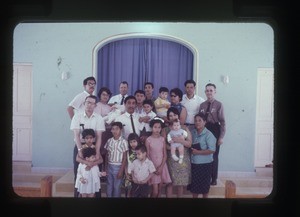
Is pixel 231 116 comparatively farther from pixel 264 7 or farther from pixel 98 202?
pixel 98 202

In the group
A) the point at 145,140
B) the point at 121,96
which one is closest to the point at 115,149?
the point at 145,140

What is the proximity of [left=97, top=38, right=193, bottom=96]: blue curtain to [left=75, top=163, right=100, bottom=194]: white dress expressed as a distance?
1.24ft

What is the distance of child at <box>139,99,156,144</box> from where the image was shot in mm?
1767

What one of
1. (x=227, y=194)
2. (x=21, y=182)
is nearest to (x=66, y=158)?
(x=21, y=182)

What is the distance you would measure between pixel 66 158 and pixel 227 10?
937 mm

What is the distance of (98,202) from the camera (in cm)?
158

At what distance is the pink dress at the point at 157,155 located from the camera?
1728mm

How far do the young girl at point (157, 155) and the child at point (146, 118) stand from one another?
0.07ft

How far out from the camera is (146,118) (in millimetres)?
1799

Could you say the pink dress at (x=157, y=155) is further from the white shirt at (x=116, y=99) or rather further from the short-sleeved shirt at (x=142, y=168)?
the white shirt at (x=116, y=99)

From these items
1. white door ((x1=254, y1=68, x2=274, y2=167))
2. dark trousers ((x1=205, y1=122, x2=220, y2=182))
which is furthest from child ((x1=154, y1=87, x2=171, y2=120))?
white door ((x1=254, y1=68, x2=274, y2=167))

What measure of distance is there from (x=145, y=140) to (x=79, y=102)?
13.8 inches

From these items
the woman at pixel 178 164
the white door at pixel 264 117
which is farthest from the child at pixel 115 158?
the white door at pixel 264 117

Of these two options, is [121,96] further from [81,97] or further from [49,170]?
[49,170]
